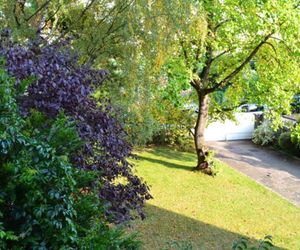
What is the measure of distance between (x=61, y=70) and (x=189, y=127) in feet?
28.4

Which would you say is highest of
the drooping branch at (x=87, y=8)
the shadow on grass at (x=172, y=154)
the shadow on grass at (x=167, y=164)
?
the drooping branch at (x=87, y=8)

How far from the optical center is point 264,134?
13.7m

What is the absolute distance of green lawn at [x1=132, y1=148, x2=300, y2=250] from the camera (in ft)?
24.1

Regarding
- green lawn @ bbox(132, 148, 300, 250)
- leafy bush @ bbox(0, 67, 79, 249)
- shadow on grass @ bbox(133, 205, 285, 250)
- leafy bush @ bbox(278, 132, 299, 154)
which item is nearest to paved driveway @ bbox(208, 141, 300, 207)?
leafy bush @ bbox(278, 132, 299, 154)

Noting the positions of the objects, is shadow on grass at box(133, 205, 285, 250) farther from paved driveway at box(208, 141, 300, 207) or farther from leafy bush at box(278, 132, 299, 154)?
leafy bush at box(278, 132, 299, 154)

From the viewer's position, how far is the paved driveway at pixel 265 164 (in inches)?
402

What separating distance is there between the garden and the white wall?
0.71 m

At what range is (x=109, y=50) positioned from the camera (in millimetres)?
6371

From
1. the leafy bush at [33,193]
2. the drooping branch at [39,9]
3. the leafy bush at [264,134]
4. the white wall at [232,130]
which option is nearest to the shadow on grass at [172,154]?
the white wall at [232,130]

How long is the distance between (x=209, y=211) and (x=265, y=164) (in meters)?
4.20

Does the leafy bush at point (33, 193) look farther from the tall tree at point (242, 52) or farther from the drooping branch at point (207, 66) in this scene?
the drooping branch at point (207, 66)

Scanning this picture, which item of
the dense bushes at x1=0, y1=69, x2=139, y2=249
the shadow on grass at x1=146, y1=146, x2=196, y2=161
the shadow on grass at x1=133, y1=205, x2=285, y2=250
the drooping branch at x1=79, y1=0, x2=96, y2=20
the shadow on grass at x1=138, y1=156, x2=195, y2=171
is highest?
the drooping branch at x1=79, y1=0, x2=96, y2=20

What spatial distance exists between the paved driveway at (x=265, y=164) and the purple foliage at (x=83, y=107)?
20.3 feet

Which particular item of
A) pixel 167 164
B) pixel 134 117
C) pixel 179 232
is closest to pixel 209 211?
pixel 179 232
